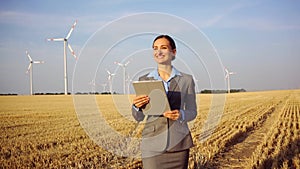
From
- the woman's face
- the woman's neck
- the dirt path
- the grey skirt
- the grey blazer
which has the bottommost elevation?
the dirt path

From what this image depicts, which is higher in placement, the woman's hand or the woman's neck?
the woman's neck

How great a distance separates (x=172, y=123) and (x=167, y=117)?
4.5 inches

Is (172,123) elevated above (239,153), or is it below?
above

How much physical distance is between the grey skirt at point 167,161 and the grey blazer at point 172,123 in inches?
1.9

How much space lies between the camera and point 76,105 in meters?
3.99

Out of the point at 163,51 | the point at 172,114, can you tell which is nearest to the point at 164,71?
the point at 163,51

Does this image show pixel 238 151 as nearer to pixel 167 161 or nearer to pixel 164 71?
pixel 167 161

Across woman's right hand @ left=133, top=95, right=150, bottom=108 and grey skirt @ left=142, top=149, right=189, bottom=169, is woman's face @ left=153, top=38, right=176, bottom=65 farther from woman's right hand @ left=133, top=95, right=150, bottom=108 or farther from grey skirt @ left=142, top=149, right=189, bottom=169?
grey skirt @ left=142, top=149, right=189, bottom=169

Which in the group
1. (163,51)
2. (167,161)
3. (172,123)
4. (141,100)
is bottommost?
(167,161)

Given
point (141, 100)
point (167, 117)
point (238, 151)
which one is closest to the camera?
point (141, 100)

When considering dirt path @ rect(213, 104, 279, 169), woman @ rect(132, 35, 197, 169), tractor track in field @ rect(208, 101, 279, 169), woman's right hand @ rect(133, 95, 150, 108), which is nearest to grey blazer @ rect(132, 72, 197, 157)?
woman @ rect(132, 35, 197, 169)

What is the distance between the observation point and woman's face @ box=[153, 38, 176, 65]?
3594 millimetres

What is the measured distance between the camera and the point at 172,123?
3.59m

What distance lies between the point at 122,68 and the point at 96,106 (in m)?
0.55
